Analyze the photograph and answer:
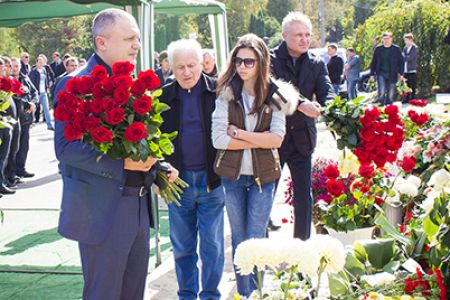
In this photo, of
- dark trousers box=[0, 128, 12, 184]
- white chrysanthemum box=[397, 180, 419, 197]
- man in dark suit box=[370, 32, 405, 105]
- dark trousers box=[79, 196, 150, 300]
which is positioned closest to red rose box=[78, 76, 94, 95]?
dark trousers box=[79, 196, 150, 300]

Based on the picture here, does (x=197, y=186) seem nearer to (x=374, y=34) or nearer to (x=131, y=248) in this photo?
(x=131, y=248)

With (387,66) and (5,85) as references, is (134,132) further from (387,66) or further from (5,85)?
(387,66)

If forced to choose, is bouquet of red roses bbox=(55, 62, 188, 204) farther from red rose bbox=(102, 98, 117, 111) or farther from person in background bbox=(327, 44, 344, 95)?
person in background bbox=(327, 44, 344, 95)

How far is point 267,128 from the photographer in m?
4.09

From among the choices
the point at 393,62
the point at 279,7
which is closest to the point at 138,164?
the point at 393,62

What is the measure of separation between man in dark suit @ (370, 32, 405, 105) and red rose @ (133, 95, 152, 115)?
14.5m

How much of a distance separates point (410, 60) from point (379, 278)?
51.8 ft

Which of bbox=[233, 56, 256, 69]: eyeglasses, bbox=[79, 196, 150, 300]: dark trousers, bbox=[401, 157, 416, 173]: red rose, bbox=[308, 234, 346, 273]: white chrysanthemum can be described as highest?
bbox=[233, 56, 256, 69]: eyeglasses

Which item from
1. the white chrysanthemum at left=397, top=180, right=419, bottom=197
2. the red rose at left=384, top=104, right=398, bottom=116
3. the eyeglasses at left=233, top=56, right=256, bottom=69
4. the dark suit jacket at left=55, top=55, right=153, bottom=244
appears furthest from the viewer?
the white chrysanthemum at left=397, top=180, right=419, bottom=197

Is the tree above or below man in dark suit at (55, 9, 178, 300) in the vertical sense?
above

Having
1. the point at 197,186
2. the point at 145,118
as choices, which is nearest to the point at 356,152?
the point at 197,186

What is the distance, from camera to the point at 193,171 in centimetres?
424

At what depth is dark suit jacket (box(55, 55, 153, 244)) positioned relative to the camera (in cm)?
305

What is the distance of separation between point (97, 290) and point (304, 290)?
1189 millimetres
